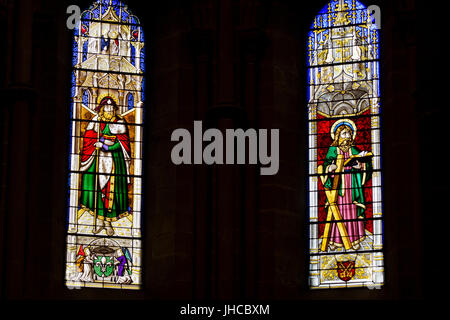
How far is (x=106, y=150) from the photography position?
19.1 meters

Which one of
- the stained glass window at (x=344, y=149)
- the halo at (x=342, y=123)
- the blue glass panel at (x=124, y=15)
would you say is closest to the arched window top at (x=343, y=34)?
the stained glass window at (x=344, y=149)

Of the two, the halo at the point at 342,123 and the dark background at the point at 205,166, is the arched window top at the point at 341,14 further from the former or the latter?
the halo at the point at 342,123

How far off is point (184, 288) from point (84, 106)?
3.44 meters

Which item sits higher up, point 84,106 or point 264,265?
point 84,106

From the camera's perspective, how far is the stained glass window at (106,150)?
18422mm

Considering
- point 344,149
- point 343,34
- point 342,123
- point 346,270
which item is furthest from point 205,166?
point 343,34

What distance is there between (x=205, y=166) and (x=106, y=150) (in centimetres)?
171

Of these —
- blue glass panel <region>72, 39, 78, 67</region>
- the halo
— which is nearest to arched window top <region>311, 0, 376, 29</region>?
the halo

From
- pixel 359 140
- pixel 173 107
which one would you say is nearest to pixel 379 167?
pixel 359 140

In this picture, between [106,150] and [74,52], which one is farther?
[74,52]

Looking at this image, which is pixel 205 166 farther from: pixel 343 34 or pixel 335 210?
pixel 343 34

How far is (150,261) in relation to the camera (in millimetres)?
18516

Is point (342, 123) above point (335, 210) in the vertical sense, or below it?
above

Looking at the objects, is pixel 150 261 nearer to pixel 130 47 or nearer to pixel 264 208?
pixel 264 208
